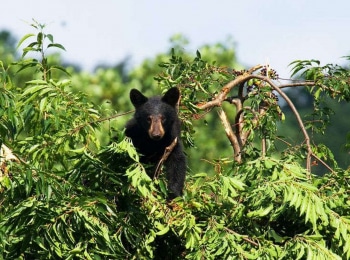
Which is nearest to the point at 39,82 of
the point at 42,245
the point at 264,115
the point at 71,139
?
the point at 71,139

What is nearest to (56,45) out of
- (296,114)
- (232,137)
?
(296,114)

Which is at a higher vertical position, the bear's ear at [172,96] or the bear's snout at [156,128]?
the bear's ear at [172,96]

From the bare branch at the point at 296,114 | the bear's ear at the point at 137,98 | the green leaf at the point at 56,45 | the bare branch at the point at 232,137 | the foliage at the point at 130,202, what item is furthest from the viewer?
the bear's ear at the point at 137,98

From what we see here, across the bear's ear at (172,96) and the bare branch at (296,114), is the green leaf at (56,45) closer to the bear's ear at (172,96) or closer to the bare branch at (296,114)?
the bear's ear at (172,96)

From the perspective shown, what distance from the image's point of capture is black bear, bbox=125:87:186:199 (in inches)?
295

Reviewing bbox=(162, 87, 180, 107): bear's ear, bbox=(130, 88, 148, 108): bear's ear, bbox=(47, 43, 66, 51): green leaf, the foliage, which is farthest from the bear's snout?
bbox=(47, 43, 66, 51): green leaf

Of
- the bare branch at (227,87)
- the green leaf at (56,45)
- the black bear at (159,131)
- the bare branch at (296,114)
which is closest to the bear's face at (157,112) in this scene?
the black bear at (159,131)

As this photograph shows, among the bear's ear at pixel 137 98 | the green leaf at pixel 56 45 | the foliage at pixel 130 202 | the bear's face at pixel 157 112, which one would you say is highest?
the green leaf at pixel 56 45

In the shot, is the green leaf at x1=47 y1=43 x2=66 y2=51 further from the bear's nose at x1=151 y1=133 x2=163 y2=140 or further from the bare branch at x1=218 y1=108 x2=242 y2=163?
the bare branch at x1=218 y1=108 x2=242 y2=163

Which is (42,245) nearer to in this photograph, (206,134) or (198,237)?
(198,237)

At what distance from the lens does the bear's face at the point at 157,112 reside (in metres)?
7.56

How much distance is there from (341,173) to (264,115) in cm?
84

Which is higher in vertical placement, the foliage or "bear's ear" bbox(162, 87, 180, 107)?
"bear's ear" bbox(162, 87, 180, 107)

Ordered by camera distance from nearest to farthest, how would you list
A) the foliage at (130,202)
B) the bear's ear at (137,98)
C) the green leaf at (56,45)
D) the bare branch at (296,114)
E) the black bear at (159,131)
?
the foliage at (130,202) → the green leaf at (56,45) → the bare branch at (296,114) → the black bear at (159,131) → the bear's ear at (137,98)
